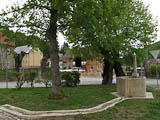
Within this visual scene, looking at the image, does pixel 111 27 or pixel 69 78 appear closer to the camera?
pixel 111 27

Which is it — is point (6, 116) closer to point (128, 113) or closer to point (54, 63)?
point (54, 63)

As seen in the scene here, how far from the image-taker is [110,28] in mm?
10734

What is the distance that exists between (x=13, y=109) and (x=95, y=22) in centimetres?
496

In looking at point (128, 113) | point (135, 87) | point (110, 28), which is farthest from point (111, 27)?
point (128, 113)

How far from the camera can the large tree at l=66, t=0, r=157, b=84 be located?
25.7 ft

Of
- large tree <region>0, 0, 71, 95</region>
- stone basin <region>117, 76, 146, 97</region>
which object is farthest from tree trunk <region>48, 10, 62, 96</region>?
stone basin <region>117, 76, 146, 97</region>

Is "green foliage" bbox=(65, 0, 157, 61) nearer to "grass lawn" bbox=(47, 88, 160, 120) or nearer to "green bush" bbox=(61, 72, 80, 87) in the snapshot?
"green bush" bbox=(61, 72, 80, 87)

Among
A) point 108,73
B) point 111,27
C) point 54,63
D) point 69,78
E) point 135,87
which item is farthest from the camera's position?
point 108,73

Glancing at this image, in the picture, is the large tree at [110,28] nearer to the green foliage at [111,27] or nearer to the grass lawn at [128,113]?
the green foliage at [111,27]

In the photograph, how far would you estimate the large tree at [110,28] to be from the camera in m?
7.84

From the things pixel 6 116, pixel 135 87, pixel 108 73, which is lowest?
pixel 6 116

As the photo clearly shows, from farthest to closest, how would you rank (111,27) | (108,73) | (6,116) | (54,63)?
(108,73) → (111,27) → (54,63) → (6,116)

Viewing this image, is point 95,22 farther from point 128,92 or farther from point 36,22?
point 128,92

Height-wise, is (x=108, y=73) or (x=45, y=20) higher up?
(x=45, y=20)
